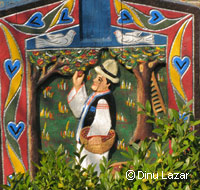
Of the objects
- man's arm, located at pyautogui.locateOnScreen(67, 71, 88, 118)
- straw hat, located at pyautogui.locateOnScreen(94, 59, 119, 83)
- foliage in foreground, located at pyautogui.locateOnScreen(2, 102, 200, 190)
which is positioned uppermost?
straw hat, located at pyautogui.locateOnScreen(94, 59, 119, 83)

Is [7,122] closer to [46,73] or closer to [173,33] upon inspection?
[46,73]

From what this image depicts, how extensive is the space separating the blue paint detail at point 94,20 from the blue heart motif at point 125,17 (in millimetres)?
144

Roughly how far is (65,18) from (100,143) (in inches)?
61.1

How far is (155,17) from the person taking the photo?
4.48m

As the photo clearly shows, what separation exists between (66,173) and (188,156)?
3.48 ft

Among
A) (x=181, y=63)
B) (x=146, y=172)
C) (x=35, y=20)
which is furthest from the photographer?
(x=35, y=20)

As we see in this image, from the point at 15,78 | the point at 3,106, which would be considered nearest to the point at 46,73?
the point at 15,78

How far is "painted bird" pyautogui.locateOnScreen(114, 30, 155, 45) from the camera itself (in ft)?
14.7

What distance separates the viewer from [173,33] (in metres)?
4.48

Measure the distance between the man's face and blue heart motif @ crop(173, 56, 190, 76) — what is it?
2.75 feet

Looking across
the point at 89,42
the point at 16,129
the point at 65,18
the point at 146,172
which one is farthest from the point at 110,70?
the point at 146,172

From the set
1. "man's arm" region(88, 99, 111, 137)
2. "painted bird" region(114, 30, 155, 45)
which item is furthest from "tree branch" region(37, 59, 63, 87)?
"painted bird" region(114, 30, 155, 45)

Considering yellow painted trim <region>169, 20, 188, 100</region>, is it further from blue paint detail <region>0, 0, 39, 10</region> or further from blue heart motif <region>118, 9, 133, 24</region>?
blue paint detail <region>0, 0, 39, 10</region>

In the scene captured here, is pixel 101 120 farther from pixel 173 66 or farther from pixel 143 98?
pixel 173 66
